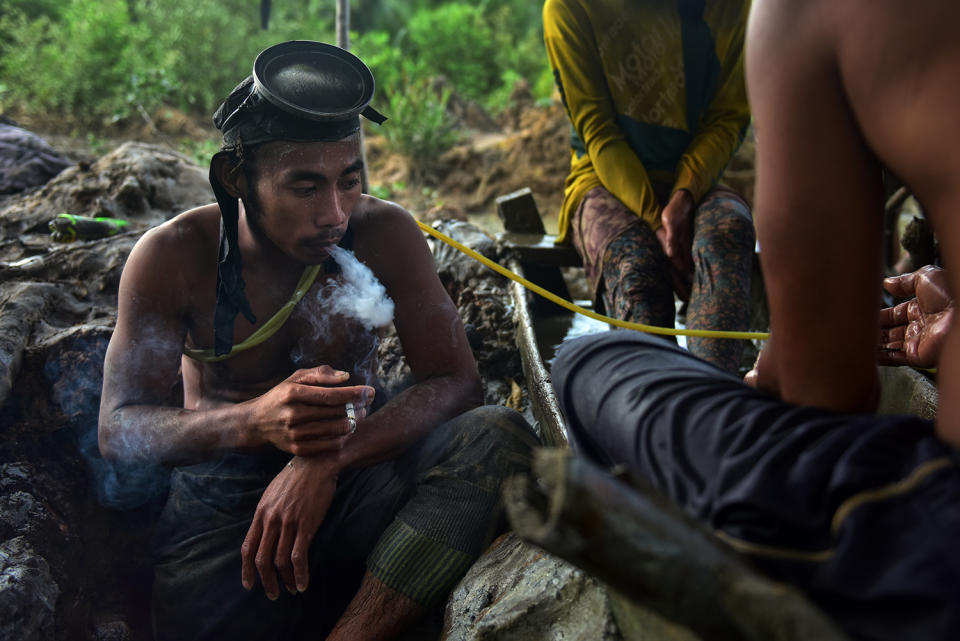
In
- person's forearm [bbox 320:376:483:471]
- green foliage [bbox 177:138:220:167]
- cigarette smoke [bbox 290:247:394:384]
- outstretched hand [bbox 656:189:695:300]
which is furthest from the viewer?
green foliage [bbox 177:138:220:167]

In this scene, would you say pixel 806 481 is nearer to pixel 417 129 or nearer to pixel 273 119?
pixel 273 119

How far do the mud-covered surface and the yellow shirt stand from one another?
883mm

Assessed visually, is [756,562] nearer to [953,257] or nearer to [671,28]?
[953,257]

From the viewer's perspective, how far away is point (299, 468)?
1.93 meters

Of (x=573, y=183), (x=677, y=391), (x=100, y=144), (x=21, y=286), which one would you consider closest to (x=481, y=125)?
(x=100, y=144)

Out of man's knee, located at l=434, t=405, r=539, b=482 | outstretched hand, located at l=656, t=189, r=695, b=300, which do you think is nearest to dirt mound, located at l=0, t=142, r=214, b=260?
man's knee, located at l=434, t=405, r=539, b=482

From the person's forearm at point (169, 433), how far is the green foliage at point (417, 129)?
7.18 metres

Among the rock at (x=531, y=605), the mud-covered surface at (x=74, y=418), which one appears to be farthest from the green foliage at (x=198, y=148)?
the rock at (x=531, y=605)

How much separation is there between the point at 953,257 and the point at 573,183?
252 centimetres

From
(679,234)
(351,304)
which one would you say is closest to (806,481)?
(351,304)

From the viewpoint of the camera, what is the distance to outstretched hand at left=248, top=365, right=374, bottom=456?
178 centimetres

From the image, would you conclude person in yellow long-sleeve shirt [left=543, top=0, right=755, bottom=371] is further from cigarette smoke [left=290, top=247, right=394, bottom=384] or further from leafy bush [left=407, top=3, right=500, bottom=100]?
leafy bush [left=407, top=3, right=500, bottom=100]

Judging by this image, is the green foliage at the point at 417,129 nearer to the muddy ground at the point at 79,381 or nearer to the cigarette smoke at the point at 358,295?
the muddy ground at the point at 79,381

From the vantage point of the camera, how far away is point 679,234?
2.89m
